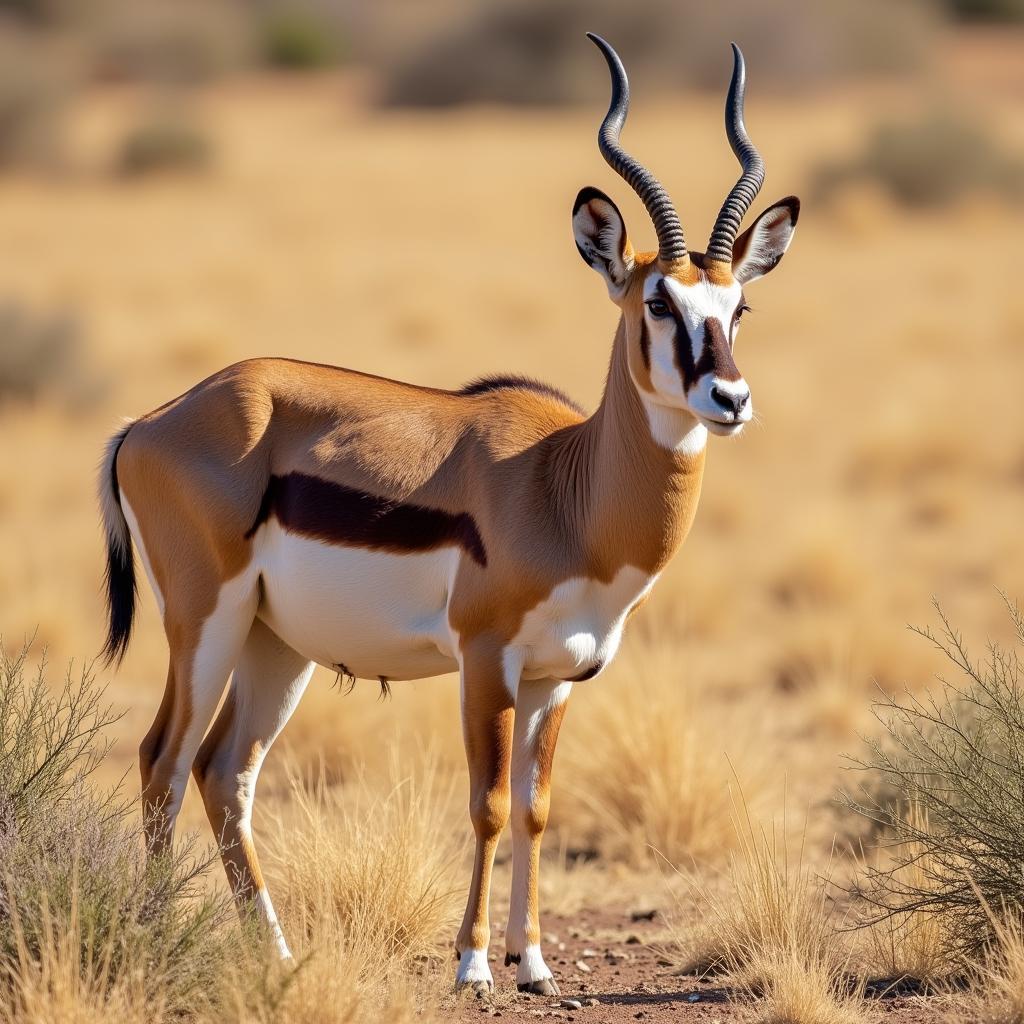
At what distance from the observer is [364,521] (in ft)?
19.2

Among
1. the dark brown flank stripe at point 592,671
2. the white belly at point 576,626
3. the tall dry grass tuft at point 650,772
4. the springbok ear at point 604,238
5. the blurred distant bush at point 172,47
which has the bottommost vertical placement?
the tall dry grass tuft at point 650,772

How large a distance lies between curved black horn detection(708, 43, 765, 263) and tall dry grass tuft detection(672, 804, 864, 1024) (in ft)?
6.76

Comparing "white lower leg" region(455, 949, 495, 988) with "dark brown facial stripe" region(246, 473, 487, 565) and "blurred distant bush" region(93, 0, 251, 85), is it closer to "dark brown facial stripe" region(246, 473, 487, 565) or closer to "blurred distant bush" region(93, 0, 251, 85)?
"dark brown facial stripe" region(246, 473, 487, 565)

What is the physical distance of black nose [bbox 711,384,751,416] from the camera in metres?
5.16

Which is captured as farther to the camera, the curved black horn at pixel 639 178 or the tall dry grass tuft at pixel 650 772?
the tall dry grass tuft at pixel 650 772

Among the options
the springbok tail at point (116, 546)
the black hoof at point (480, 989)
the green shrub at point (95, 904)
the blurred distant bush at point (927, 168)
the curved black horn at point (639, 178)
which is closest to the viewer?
the green shrub at point (95, 904)

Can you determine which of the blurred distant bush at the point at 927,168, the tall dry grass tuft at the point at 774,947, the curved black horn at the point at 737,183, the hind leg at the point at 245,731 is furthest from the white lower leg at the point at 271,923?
the blurred distant bush at the point at 927,168

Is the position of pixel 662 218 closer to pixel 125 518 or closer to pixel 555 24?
pixel 125 518

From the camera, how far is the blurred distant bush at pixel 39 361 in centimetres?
1792

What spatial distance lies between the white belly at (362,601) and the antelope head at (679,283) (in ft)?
3.06

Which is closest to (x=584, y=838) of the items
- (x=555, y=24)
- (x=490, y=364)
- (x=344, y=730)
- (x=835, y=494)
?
(x=344, y=730)

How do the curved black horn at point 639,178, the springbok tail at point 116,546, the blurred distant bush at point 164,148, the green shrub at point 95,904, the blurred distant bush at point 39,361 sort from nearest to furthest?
the green shrub at point 95,904 → the curved black horn at point 639,178 → the springbok tail at point 116,546 → the blurred distant bush at point 39,361 → the blurred distant bush at point 164,148

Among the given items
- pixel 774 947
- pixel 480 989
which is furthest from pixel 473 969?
pixel 774 947

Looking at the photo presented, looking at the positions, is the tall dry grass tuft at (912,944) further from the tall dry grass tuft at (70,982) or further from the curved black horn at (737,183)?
the tall dry grass tuft at (70,982)
